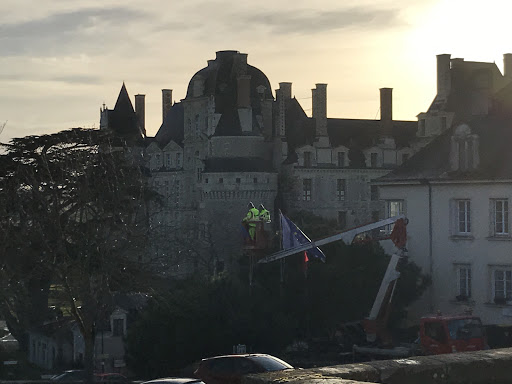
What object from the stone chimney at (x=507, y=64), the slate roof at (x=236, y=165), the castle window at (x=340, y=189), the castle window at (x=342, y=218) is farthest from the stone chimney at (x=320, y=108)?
the stone chimney at (x=507, y=64)

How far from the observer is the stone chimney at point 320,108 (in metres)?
88.2

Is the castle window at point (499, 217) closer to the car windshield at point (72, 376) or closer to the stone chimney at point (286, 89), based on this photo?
the car windshield at point (72, 376)

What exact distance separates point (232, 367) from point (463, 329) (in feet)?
35.0

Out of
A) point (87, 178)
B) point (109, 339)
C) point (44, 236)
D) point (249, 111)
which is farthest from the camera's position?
point (249, 111)

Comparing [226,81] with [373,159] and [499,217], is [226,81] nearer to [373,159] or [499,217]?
[373,159]

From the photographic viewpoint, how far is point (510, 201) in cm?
3528

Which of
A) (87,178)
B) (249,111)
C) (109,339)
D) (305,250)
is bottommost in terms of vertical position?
(109,339)

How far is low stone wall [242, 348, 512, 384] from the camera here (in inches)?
377

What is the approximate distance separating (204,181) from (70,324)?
121ft

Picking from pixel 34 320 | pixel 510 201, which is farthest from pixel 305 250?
pixel 34 320

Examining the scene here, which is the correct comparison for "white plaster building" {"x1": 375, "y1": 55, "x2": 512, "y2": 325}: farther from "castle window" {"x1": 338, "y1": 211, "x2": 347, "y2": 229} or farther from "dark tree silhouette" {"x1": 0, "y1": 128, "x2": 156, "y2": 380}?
"castle window" {"x1": 338, "y1": 211, "x2": 347, "y2": 229}

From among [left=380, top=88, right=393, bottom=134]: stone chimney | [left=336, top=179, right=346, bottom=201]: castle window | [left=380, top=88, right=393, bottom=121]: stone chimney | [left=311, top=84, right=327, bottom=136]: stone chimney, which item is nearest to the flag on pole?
[left=311, top=84, right=327, bottom=136]: stone chimney

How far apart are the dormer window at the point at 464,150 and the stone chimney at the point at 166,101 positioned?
6355 centimetres

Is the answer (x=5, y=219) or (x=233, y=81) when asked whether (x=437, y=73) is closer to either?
(x=233, y=81)
